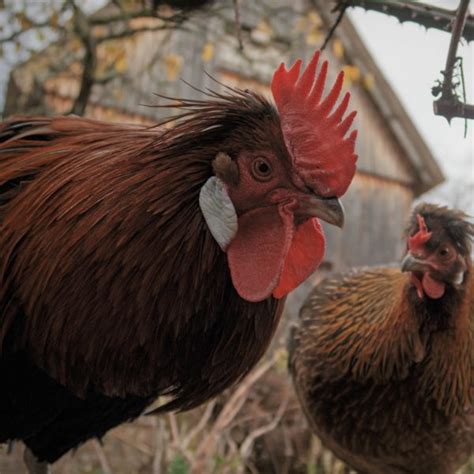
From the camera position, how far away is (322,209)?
2041 millimetres

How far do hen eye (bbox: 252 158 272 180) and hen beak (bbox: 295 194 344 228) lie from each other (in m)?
0.14

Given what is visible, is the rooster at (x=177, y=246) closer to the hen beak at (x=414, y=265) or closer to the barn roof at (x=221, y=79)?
the hen beak at (x=414, y=265)

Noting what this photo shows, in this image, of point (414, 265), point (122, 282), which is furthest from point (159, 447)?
point (122, 282)

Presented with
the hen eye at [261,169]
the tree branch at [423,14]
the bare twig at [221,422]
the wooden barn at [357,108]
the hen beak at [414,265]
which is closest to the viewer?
the hen eye at [261,169]

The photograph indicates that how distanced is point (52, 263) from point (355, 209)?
36.2ft

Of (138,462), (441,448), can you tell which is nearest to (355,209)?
(138,462)

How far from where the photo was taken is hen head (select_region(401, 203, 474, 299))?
3547mm

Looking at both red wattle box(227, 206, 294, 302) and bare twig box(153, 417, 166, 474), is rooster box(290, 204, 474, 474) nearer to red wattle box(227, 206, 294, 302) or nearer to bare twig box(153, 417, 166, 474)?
red wattle box(227, 206, 294, 302)

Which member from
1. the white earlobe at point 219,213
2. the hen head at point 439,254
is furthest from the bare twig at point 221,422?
the white earlobe at point 219,213

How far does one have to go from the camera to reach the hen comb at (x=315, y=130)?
6.82ft

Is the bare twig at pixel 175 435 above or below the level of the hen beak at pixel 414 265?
below

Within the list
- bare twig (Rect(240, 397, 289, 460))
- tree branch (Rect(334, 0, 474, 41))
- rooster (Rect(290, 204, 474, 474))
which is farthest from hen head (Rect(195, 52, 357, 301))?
bare twig (Rect(240, 397, 289, 460))

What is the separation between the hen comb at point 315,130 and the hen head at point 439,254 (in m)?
1.53

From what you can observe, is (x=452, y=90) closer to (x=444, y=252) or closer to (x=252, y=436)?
(x=444, y=252)
